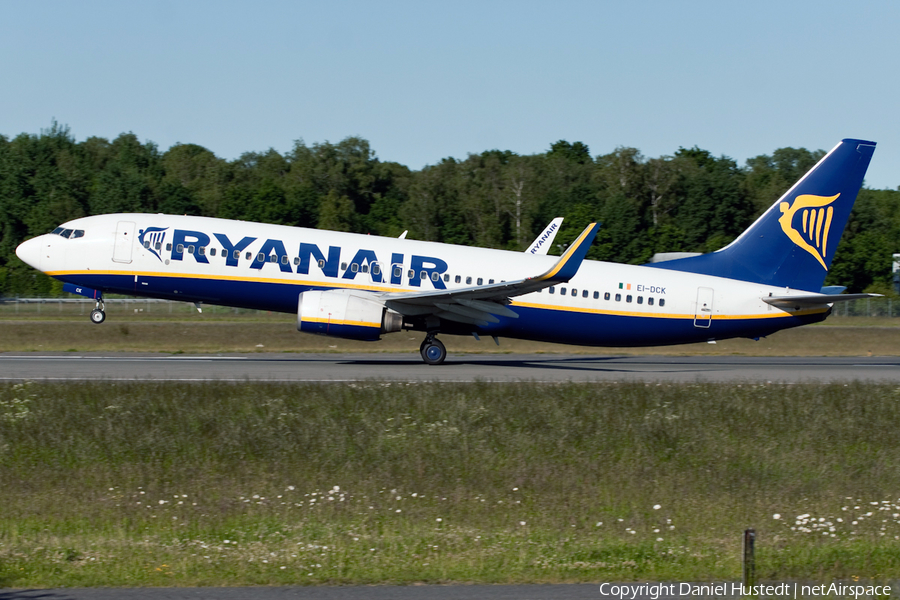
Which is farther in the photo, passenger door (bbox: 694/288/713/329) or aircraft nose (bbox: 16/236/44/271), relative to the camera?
passenger door (bbox: 694/288/713/329)

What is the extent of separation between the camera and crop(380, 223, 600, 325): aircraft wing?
24125 mm

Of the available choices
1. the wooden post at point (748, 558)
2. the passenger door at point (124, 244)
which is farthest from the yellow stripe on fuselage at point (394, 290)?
the wooden post at point (748, 558)

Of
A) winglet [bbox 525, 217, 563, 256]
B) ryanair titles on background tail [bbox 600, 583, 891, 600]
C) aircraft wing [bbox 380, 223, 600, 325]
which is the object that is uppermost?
winglet [bbox 525, 217, 563, 256]

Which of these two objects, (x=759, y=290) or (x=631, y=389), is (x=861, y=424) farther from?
(x=759, y=290)

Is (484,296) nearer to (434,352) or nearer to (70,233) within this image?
(434,352)

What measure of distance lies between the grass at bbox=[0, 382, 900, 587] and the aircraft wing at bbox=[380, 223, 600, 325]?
5.26m

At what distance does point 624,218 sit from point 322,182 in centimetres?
4149

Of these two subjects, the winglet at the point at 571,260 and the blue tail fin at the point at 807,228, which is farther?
the blue tail fin at the point at 807,228

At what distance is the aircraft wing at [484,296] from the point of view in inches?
950

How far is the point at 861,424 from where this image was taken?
Result: 679 inches

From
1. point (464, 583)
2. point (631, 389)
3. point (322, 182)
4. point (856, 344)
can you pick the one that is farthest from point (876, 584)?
point (322, 182)

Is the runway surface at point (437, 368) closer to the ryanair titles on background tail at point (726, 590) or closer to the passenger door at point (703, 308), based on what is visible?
the passenger door at point (703, 308)

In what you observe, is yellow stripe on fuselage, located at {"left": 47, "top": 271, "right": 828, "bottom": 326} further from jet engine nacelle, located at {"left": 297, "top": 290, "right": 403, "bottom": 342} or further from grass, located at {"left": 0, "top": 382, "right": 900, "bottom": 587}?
grass, located at {"left": 0, "top": 382, "right": 900, "bottom": 587}

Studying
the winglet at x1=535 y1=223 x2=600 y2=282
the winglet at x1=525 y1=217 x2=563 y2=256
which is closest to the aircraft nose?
the winglet at x1=535 y1=223 x2=600 y2=282
